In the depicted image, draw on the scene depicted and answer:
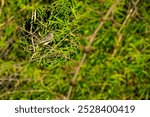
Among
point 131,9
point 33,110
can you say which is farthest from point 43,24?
point 131,9

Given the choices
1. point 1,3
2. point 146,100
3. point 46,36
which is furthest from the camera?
point 1,3

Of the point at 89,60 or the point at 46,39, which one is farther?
the point at 89,60

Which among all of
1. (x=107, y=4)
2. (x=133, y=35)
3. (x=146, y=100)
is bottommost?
(x=146, y=100)

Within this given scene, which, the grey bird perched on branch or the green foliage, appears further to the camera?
the green foliage

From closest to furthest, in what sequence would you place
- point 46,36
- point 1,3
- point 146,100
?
point 46,36, point 146,100, point 1,3

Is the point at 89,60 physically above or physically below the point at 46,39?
below

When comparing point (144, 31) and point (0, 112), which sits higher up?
point (144, 31)

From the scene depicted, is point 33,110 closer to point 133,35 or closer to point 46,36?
point 46,36

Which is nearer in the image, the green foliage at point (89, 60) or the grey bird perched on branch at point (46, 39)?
the grey bird perched on branch at point (46, 39)
